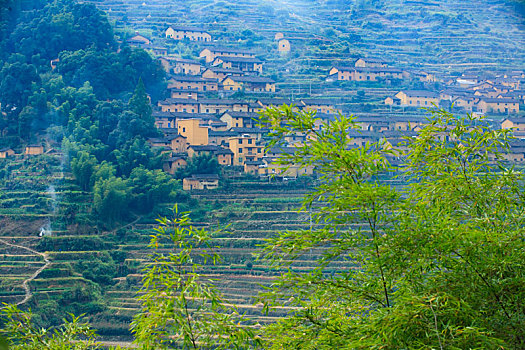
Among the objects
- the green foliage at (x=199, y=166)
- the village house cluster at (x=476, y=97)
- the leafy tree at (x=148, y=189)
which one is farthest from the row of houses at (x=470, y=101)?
the leafy tree at (x=148, y=189)

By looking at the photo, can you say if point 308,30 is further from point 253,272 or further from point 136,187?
point 253,272

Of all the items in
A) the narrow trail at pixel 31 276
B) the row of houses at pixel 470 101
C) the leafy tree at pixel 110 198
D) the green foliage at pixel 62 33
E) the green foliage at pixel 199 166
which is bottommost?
the narrow trail at pixel 31 276

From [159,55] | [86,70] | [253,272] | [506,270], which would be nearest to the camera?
[506,270]

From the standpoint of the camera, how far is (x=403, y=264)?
2123 mm

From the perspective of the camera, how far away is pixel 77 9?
74.8ft

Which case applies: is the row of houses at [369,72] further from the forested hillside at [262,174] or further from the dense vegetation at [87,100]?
the dense vegetation at [87,100]

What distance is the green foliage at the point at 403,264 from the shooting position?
1.90 m

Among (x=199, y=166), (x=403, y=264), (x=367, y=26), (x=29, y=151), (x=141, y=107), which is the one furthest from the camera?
(x=367, y=26)

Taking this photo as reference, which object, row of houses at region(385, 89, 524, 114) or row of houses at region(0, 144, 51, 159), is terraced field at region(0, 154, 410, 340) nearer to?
row of houses at region(0, 144, 51, 159)

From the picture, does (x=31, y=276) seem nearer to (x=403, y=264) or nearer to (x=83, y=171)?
(x=83, y=171)

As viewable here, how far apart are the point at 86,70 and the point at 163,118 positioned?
107 inches

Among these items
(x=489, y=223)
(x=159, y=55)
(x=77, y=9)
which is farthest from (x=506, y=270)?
(x=159, y=55)

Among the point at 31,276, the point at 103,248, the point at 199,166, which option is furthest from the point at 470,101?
the point at 31,276

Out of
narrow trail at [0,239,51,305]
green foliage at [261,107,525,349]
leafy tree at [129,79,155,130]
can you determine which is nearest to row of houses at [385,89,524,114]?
leafy tree at [129,79,155,130]
